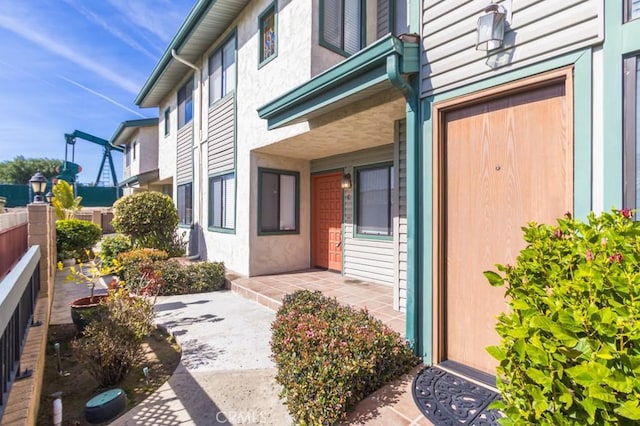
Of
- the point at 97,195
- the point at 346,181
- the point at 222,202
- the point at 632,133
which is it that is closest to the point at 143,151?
the point at 222,202

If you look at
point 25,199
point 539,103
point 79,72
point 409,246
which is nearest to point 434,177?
point 409,246

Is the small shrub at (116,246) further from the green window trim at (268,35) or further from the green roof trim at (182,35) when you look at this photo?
the green window trim at (268,35)

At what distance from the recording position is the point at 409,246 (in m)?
3.39

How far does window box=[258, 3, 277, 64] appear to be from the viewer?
6508 mm

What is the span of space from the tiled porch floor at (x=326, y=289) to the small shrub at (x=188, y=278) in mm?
343

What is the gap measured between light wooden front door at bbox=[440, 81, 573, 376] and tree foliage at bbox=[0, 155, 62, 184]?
2220 inches

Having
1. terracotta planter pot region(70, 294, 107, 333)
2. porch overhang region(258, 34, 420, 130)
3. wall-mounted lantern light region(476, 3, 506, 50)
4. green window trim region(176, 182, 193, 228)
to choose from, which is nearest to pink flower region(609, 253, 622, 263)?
wall-mounted lantern light region(476, 3, 506, 50)

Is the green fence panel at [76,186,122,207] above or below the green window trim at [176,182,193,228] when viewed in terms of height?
above

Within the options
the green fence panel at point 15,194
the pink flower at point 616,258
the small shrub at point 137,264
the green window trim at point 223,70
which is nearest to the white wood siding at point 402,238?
the pink flower at point 616,258

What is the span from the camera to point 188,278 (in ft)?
21.6

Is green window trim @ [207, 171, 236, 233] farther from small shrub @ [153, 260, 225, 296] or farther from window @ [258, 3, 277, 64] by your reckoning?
window @ [258, 3, 277, 64]

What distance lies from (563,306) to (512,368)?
380 mm

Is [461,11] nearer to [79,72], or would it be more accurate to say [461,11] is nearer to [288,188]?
[288,188]

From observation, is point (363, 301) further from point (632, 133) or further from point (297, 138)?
point (632, 133)
